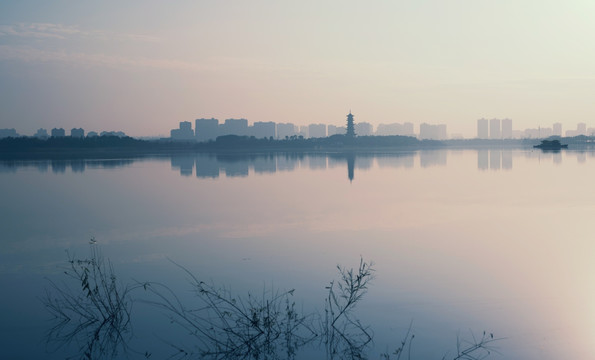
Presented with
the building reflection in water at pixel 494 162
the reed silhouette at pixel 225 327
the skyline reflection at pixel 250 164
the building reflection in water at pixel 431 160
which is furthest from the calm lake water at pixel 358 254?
the building reflection in water at pixel 431 160

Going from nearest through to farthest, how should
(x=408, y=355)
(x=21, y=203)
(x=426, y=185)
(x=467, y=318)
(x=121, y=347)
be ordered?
(x=408, y=355), (x=121, y=347), (x=467, y=318), (x=21, y=203), (x=426, y=185)

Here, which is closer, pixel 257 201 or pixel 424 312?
pixel 424 312

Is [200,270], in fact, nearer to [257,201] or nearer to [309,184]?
[257,201]

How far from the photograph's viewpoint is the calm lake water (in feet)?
18.9

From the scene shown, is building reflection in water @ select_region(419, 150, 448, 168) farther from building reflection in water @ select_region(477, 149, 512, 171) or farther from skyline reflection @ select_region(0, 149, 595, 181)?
building reflection in water @ select_region(477, 149, 512, 171)

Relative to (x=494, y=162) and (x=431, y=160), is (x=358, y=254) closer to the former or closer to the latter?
(x=494, y=162)

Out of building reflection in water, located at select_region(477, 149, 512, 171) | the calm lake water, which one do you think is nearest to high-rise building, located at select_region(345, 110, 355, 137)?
building reflection in water, located at select_region(477, 149, 512, 171)

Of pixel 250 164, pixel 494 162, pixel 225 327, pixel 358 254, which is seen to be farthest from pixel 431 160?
pixel 225 327

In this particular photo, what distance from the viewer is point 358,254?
9039 mm

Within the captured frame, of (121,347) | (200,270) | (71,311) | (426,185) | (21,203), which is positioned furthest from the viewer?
(426,185)

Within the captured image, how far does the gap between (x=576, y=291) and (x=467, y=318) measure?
1.88m

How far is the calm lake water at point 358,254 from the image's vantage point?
5.77 m

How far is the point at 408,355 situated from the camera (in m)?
5.16

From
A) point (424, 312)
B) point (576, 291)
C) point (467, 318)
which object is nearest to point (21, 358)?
point (424, 312)
